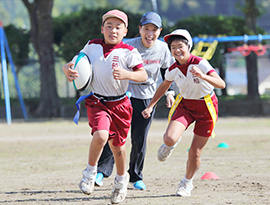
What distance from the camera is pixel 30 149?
370 inches

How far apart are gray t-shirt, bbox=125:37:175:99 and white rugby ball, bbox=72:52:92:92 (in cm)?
115

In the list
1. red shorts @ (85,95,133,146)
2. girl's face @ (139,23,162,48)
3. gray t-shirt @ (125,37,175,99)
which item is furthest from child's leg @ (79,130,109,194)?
girl's face @ (139,23,162,48)

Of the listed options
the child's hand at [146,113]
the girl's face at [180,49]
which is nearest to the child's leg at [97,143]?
the child's hand at [146,113]

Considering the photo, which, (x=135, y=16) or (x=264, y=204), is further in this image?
(x=135, y=16)

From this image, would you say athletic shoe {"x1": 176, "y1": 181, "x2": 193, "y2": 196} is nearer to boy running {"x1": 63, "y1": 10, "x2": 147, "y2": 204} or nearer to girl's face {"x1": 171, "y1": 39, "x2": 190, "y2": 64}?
boy running {"x1": 63, "y1": 10, "x2": 147, "y2": 204}

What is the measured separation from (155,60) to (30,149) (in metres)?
4.71

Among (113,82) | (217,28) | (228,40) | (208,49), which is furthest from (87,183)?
(217,28)

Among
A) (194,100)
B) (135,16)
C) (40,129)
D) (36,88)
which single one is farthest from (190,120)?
(36,88)

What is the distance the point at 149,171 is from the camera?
261 inches

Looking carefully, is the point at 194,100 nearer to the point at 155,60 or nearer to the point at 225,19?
the point at 155,60

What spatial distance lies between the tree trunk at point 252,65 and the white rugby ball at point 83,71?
45.3 ft

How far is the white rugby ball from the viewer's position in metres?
4.42

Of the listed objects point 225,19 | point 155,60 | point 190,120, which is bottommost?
point 190,120

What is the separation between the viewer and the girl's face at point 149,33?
17.7 feet
